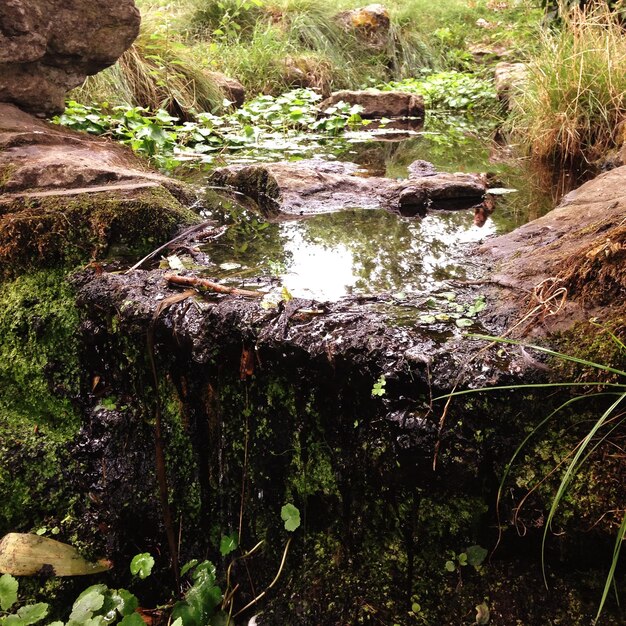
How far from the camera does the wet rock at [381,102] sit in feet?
21.8

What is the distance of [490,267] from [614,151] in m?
2.46

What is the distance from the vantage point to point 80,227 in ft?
7.63

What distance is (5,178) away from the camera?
2.60 m

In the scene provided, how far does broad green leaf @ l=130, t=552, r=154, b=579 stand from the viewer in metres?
1.67

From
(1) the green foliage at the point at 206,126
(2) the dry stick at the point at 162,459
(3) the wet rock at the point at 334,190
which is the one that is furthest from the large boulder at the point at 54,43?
(2) the dry stick at the point at 162,459

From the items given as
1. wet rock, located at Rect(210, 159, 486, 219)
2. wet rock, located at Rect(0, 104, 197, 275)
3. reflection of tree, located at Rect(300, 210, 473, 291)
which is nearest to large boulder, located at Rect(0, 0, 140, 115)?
wet rock, located at Rect(0, 104, 197, 275)

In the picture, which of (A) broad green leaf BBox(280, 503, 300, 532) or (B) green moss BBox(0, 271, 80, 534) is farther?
(B) green moss BBox(0, 271, 80, 534)

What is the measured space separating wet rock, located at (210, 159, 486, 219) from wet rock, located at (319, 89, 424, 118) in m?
3.21

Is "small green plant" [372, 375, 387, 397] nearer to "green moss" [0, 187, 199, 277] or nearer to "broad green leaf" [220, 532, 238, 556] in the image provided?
"broad green leaf" [220, 532, 238, 556]

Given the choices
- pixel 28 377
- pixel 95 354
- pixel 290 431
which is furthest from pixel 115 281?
pixel 290 431

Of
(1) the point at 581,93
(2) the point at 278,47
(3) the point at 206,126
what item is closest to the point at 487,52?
(2) the point at 278,47

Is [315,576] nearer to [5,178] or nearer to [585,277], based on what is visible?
[585,277]

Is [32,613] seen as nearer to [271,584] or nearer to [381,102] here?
[271,584]

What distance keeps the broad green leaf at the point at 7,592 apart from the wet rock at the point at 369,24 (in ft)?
30.7
